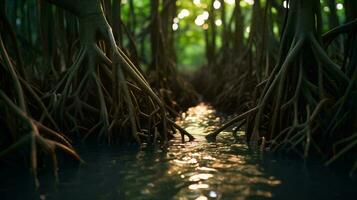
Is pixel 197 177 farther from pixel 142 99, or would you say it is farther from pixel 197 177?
pixel 142 99

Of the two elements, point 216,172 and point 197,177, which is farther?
point 216,172

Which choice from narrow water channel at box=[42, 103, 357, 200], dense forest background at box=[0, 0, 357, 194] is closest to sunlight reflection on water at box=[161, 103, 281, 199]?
narrow water channel at box=[42, 103, 357, 200]

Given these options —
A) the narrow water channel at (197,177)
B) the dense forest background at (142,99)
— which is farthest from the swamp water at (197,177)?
the dense forest background at (142,99)

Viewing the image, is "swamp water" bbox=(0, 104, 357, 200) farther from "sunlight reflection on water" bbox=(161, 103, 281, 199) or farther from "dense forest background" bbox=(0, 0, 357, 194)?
"dense forest background" bbox=(0, 0, 357, 194)

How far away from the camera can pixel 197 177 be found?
286cm

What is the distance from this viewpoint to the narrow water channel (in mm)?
2553

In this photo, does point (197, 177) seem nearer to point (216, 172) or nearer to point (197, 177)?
point (197, 177)

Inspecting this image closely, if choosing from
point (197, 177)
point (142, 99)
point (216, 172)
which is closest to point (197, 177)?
point (197, 177)

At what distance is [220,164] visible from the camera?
321 cm

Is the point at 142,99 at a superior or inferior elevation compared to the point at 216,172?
superior

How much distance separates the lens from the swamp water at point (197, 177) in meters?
2.55

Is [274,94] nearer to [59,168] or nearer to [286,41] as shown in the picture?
[286,41]

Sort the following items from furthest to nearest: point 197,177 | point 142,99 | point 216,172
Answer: point 142,99, point 216,172, point 197,177

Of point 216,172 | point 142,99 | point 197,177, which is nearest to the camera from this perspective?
point 197,177
